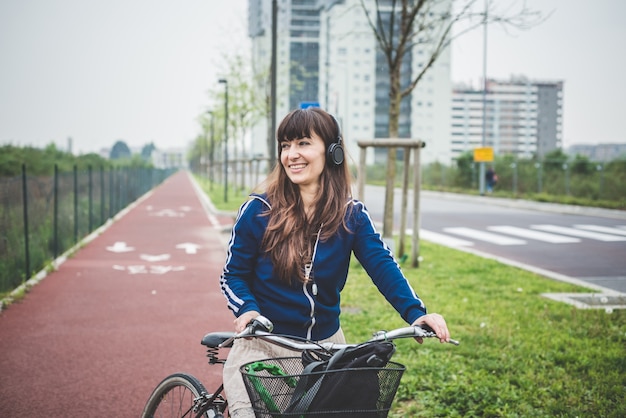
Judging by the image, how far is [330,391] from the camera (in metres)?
1.98

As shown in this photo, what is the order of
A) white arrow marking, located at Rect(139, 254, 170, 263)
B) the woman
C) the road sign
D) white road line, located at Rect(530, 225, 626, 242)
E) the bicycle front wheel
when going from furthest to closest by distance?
the road sign < white road line, located at Rect(530, 225, 626, 242) < white arrow marking, located at Rect(139, 254, 170, 263) < the bicycle front wheel < the woman

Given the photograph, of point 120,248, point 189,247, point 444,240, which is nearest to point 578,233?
point 444,240

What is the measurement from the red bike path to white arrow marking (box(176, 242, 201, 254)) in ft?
1.72

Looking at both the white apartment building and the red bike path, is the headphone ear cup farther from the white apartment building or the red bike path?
the white apartment building

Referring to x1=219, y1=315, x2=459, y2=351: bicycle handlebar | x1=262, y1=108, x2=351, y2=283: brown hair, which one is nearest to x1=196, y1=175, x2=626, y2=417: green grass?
x1=262, y1=108, x2=351, y2=283: brown hair

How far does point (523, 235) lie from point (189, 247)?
26.9 ft

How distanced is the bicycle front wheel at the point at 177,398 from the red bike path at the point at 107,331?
159 centimetres

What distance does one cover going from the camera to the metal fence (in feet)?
32.5

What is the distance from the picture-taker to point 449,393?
199 inches

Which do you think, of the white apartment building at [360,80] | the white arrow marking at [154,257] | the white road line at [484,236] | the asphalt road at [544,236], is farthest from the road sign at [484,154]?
the white apartment building at [360,80]

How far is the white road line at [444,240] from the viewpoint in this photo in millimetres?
15667

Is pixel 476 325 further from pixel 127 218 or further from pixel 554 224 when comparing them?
pixel 127 218

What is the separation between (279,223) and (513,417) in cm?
259

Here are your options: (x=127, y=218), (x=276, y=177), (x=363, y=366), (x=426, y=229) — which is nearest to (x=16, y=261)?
(x=276, y=177)
